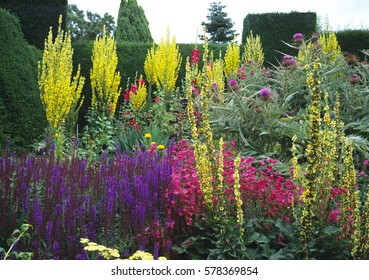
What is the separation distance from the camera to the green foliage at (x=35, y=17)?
930cm

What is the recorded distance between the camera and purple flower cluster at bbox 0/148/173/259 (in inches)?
103

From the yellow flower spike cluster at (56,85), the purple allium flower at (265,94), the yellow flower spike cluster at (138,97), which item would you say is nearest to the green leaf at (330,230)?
the purple allium flower at (265,94)

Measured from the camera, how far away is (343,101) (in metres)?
4.80

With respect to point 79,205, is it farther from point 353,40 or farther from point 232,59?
point 353,40

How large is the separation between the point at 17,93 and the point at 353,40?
29.7 feet

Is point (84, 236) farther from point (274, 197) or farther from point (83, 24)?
point (83, 24)

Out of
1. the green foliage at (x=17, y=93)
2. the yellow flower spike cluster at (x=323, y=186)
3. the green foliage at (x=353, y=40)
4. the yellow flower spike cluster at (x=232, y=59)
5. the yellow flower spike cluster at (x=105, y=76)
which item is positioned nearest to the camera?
the yellow flower spike cluster at (x=323, y=186)

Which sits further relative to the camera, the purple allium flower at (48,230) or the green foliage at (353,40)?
the green foliage at (353,40)

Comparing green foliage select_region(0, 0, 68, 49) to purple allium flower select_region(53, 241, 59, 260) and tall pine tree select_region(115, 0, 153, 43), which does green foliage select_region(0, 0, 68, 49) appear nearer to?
tall pine tree select_region(115, 0, 153, 43)

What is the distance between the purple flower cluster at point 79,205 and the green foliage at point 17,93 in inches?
121

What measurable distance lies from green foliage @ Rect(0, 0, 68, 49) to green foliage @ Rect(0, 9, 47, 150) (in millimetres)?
1742

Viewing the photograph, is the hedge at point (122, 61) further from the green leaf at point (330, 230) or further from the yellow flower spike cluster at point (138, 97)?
the green leaf at point (330, 230)

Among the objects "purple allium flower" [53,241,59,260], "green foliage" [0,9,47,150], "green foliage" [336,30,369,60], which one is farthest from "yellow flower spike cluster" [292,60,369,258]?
"green foliage" [336,30,369,60]
